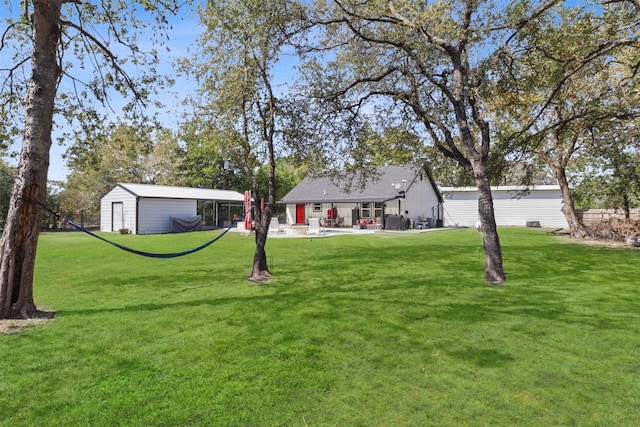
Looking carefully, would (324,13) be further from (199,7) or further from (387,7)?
(199,7)

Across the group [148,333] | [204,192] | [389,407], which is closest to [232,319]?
[148,333]

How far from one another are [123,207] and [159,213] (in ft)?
8.01

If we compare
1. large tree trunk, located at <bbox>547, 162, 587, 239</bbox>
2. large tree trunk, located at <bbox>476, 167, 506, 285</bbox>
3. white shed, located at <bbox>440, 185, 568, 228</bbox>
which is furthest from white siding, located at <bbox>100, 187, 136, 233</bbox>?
large tree trunk, located at <bbox>547, 162, 587, 239</bbox>

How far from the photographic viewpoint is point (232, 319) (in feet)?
18.8

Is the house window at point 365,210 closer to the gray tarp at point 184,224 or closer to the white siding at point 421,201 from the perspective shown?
the white siding at point 421,201

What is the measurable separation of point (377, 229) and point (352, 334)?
73.4 feet

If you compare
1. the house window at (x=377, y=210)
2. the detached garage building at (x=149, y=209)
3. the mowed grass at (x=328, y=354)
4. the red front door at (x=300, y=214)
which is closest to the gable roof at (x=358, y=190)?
the red front door at (x=300, y=214)

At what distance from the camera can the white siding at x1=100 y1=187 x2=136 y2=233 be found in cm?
2552

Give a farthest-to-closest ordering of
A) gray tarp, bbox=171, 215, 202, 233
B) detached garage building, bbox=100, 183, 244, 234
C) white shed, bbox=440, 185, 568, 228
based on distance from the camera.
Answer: white shed, bbox=440, 185, 568, 228 < gray tarp, bbox=171, 215, 202, 233 < detached garage building, bbox=100, 183, 244, 234

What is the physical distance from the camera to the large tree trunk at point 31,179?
5.64 metres

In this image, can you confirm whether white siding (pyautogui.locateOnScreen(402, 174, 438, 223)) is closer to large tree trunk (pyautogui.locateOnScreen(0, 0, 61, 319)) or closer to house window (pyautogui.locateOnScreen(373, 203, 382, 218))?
house window (pyautogui.locateOnScreen(373, 203, 382, 218))

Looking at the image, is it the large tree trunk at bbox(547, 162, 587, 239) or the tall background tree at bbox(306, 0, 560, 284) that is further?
the large tree trunk at bbox(547, 162, 587, 239)

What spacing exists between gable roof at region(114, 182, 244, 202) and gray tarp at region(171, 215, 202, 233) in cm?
168

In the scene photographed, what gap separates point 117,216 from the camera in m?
26.7
